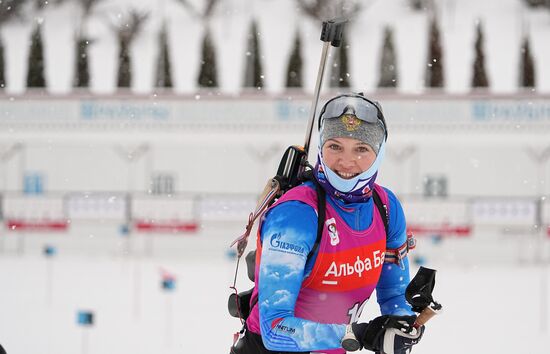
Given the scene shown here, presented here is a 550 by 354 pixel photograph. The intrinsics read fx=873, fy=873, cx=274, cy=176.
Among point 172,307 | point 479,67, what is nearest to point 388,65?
point 479,67

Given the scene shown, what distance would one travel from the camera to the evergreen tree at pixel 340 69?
20828mm

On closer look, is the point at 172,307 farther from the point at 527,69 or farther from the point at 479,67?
the point at 527,69

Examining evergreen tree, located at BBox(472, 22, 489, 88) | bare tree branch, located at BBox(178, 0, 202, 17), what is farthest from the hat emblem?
bare tree branch, located at BBox(178, 0, 202, 17)

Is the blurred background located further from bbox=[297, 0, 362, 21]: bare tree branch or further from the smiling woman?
the smiling woman

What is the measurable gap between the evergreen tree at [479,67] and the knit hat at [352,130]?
60.5 ft

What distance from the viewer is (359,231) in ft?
9.72

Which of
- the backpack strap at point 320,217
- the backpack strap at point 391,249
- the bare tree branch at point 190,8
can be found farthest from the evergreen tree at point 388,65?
the backpack strap at point 320,217

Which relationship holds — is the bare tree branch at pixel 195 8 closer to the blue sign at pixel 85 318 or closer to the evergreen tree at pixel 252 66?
the evergreen tree at pixel 252 66

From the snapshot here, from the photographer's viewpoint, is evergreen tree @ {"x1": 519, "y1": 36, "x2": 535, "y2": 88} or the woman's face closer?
the woman's face

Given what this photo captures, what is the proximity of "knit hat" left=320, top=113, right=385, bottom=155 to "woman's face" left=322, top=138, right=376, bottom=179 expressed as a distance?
17mm

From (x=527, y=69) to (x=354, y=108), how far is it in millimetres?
19968

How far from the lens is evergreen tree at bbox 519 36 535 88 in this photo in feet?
71.3

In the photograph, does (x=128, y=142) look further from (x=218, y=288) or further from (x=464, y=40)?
Answer: (x=464, y=40)

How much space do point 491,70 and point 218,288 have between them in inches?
811
